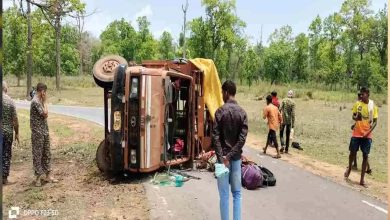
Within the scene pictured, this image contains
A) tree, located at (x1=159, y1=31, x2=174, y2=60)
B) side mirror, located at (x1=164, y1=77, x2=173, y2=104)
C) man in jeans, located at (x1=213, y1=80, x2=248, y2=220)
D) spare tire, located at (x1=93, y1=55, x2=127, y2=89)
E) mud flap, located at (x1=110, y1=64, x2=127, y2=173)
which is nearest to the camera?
man in jeans, located at (x1=213, y1=80, x2=248, y2=220)

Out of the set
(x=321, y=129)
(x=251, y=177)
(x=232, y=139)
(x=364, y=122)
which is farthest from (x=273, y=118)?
(x=321, y=129)

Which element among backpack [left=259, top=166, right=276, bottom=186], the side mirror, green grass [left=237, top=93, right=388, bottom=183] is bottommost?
green grass [left=237, top=93, right=388, bottom=183]

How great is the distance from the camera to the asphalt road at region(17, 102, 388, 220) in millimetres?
7871

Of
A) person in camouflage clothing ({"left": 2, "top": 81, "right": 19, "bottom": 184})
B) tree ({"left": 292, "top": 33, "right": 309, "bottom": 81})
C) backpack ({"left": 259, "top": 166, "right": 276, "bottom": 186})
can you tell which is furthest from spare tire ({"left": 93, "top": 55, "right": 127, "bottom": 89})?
tree ({"left": 292, "top": 33, "right": 309, "bottom": 81})

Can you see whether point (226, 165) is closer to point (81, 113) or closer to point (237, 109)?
point (237, 109)

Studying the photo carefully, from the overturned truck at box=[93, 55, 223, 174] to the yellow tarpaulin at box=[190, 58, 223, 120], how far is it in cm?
32

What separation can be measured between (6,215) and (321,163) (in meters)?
8.52

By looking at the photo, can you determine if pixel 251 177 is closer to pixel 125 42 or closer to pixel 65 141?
pixel 65 141

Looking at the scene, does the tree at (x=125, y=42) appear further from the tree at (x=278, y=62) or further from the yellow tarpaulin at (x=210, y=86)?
the yellow tarpaulin at (x=210, y=86)

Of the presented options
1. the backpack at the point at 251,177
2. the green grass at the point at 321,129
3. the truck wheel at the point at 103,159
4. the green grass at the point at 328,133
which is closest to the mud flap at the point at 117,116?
the truck wheel at the point at 103,159

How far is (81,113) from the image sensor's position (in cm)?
2561

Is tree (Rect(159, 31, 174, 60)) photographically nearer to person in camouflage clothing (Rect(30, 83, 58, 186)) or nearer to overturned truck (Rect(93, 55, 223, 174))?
overturned truck (Rect(93, 55, 223, 174))

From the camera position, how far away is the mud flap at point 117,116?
948cm

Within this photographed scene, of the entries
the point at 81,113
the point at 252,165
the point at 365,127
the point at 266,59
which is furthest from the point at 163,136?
the point at 266,59
